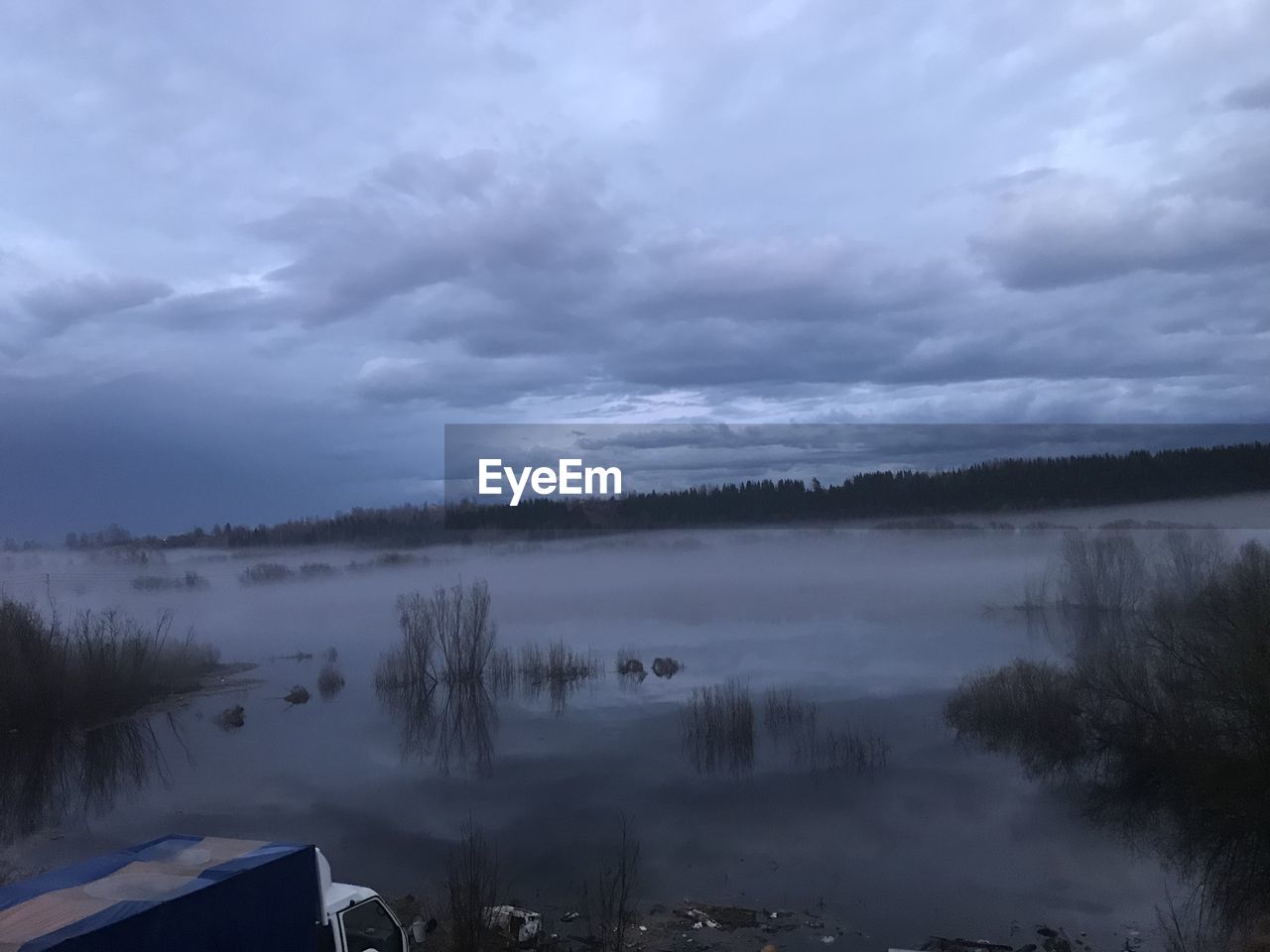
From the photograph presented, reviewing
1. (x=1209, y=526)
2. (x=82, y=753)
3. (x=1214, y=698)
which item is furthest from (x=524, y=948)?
(x=1209, y=526)

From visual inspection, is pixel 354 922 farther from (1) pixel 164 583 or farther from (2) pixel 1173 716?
(1) pixel 164 583

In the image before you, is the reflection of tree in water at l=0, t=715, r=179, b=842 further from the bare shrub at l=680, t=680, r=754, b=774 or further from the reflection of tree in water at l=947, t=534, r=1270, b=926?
the reflection of tree in water at l=947, t=534, r=1270, b=926

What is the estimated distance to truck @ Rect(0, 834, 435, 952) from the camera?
261 inches

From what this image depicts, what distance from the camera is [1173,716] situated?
22.6m

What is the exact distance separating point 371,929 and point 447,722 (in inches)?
1209

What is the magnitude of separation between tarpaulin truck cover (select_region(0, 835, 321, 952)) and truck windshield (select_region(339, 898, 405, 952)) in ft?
2.07

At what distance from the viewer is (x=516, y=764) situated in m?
31.2

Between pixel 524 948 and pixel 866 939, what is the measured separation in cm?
565

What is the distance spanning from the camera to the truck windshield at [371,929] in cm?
903

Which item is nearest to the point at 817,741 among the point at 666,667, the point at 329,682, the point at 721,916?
the point at 666,667

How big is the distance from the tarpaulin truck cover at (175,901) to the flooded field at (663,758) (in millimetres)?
10026

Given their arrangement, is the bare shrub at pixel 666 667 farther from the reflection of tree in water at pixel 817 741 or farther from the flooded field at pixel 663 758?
the reflection of tree in water at pixel 817 741

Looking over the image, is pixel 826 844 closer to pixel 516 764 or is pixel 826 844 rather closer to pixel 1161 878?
pixel 1161 878

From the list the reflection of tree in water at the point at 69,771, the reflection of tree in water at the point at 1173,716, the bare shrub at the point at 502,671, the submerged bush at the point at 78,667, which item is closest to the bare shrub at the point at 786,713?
the reflection of tree in water at the point at 1173,716
